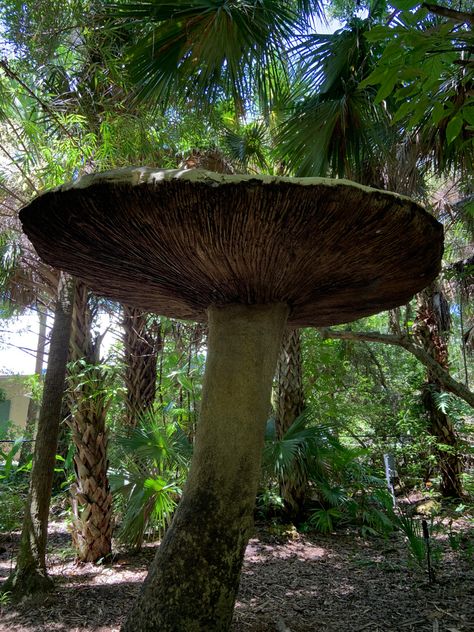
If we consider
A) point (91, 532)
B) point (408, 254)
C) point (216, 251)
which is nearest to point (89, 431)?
point (91, 532)

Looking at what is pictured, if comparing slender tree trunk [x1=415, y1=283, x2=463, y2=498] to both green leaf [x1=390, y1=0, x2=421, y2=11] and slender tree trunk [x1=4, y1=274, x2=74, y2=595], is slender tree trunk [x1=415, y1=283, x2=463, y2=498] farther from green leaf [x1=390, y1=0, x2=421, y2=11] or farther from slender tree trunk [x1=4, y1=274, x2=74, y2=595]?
green leaf [x1=390, y1=0, x2=421, y2=11]

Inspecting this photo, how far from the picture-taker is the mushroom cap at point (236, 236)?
172 centimetres

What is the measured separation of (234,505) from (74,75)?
159 inches

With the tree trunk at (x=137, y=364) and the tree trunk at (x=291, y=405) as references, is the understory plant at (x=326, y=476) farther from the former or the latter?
the tree trunk at (x=137, y=364)

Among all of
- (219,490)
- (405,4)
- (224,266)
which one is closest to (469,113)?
(405,4)

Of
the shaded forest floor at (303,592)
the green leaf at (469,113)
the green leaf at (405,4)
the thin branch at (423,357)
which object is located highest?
the green leaf at (405,4)

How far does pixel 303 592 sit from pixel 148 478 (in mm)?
1638

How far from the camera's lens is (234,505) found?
7.02 feet

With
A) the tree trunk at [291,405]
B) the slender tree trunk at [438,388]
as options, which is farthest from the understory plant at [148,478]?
the slender tree trunk at [438,388]

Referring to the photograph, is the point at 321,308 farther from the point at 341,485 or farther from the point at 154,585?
the point at 341,485

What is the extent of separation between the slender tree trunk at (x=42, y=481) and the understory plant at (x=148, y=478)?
3.52 feet

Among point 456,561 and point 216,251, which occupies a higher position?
point 216,251

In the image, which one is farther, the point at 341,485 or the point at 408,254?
the point at 341,485

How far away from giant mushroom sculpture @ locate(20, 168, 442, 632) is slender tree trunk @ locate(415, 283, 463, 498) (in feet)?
17.2
